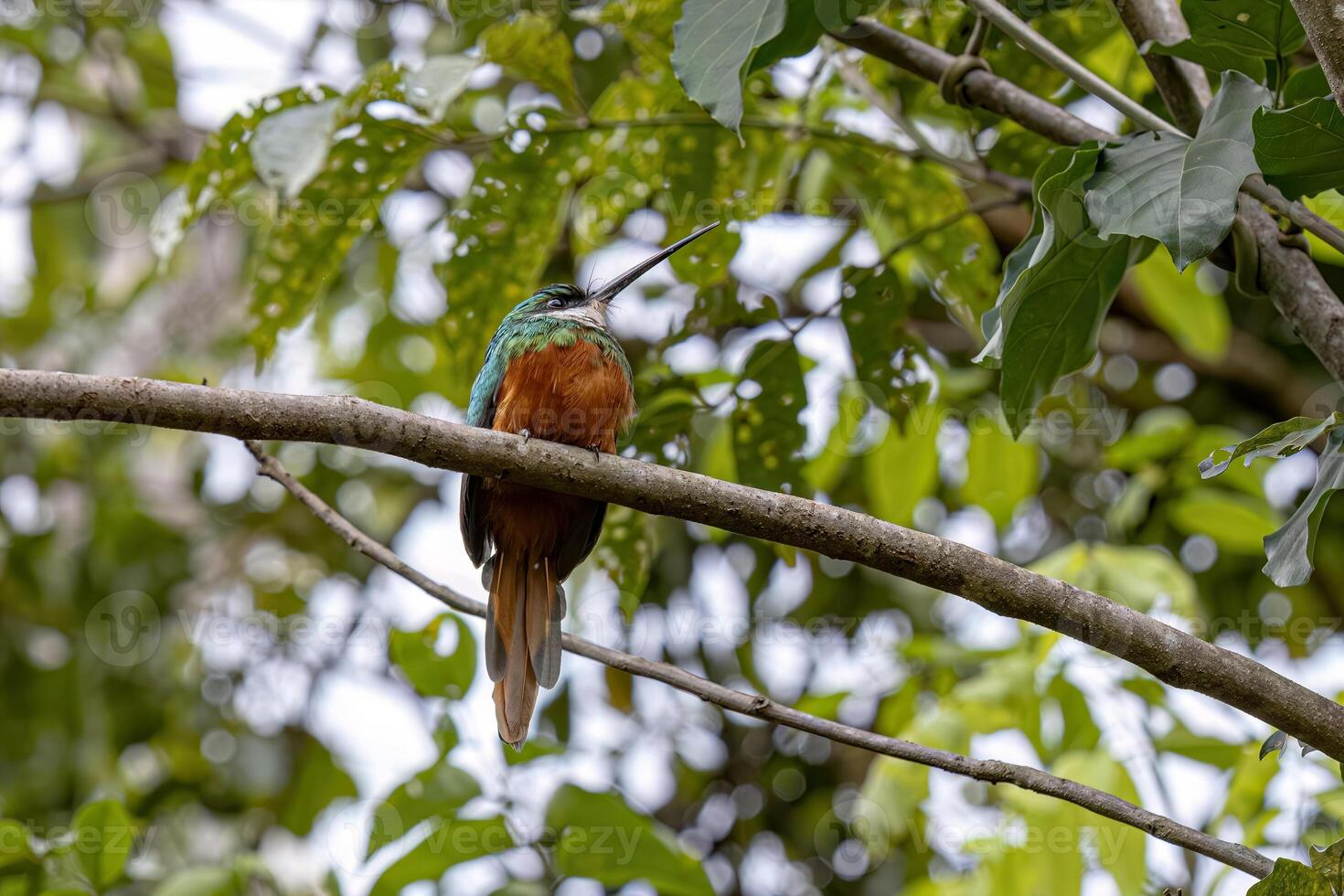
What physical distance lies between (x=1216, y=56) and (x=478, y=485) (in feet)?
4.64

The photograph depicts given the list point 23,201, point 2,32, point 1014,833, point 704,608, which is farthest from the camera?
point 23,201

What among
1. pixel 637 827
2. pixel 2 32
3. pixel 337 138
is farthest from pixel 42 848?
pixel 2 32

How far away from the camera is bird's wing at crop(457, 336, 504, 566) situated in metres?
2.28

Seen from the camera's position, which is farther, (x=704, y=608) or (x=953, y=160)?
(x=704, y=608)

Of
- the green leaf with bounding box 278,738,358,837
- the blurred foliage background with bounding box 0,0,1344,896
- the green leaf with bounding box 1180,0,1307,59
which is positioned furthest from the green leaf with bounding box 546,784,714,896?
the green leaf with bounding box 1180,0,1307,59

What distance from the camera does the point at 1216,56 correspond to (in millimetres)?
1393

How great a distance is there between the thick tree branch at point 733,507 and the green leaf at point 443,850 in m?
0.99

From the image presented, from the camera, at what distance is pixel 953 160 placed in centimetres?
209

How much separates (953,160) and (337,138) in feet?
3.38

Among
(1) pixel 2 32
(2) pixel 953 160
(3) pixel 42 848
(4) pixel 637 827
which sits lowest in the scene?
(3) pixel 42 848

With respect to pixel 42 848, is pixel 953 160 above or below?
above

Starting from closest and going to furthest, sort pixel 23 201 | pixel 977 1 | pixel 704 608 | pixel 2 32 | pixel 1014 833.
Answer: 1. pixel 977 1
2. pixel 1014 833
3. pixel 704 608
4. pixel 2 32
5. pixel 23 201

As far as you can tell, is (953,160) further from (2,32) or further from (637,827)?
(2,32)

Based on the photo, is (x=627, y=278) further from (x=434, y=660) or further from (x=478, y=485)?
(x=434, y=660)
